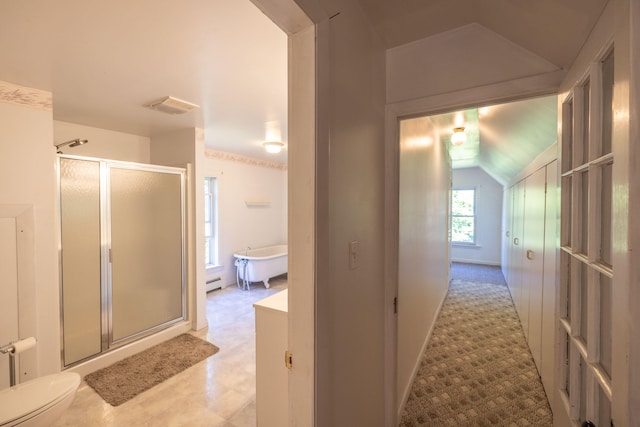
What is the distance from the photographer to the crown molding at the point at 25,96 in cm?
187

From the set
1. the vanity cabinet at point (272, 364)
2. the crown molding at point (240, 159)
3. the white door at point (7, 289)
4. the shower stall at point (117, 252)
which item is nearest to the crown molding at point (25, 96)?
the shower stall at point (117, 252)

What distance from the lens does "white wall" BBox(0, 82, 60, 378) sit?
188 cm

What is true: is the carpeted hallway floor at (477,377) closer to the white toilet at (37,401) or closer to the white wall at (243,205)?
the white toilet at (37,401)

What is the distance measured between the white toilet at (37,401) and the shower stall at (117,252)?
941 millimetres

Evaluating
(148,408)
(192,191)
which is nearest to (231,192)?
(192,191)

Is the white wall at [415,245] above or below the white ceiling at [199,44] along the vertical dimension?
below

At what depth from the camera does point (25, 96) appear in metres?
1.94

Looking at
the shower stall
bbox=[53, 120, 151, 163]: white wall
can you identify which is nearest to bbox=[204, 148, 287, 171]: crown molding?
bbox=[53, 120, 151, 163]: white wall

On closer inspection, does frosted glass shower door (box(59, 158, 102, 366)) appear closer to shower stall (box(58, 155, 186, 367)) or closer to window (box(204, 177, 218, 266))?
shower stall (box(58, 155, 186, 367))

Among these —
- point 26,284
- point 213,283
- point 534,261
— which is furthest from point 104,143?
point 534,261

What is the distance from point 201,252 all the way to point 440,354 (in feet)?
9.50

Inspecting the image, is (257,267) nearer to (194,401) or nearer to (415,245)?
(194,401)

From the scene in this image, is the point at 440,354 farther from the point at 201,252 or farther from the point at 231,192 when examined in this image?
the point at 231,192

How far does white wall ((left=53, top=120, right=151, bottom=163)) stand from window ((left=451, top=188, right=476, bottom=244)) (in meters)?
6.82
